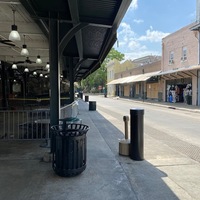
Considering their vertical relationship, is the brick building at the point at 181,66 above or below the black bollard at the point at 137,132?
above

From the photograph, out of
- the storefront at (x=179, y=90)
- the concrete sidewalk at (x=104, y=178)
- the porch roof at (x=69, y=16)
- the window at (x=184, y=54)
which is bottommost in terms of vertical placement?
the concrete sidewalk at (x=104, y=178)

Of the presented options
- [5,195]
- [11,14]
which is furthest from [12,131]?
[5,195]

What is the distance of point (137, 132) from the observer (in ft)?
19.0

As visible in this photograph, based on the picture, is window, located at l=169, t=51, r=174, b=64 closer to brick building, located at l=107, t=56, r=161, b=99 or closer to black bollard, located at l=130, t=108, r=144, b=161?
brick building, located at l=107, t=56, r=161, b=99

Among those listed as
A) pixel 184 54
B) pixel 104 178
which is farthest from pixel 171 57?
pixel 104 178

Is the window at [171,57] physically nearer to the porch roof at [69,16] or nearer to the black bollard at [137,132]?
the porch roof at [69,16]

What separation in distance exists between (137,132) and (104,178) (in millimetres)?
1568

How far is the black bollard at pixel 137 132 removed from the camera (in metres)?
5.75

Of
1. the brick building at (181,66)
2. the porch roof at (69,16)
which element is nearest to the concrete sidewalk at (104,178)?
the porch roof at (69,16)

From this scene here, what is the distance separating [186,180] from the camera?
15.3 feet

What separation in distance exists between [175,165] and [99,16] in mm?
3983

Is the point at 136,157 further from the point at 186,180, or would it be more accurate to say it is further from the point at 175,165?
the point at 186,180

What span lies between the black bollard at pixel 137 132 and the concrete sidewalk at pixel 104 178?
220 millimetres

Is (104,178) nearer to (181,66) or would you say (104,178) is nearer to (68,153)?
(68,153)
